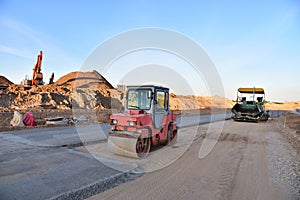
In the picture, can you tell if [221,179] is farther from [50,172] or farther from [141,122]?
[50,172]

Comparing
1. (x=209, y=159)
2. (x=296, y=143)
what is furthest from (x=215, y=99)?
(x=209, y=159)

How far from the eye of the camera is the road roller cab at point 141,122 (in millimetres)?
5714

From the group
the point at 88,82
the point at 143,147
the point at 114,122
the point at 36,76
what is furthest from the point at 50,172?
the point at 88,82

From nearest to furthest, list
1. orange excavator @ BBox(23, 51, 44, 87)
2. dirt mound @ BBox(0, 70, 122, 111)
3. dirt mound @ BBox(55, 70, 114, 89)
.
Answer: dirt mound @ BBox(0, 70, 122, 111), orange excavator @ BBox(23, 51, 44, 87), dirt mound @ BBox(55, 70, 114, 89)

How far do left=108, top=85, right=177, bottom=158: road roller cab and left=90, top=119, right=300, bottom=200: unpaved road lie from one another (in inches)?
40.7

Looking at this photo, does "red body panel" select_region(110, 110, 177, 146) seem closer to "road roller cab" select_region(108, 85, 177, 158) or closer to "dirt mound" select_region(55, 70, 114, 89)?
"road roller cab" select_region(108, 85, 177, 158)

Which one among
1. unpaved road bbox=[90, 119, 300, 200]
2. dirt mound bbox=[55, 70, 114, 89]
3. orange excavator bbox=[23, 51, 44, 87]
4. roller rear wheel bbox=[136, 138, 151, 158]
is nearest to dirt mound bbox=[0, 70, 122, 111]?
dirt mound bbox=[55, 70, 114, 89]

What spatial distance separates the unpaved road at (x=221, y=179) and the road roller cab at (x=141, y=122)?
3.39 ft

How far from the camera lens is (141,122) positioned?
5.71 m

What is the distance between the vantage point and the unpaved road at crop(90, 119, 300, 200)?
147 inches

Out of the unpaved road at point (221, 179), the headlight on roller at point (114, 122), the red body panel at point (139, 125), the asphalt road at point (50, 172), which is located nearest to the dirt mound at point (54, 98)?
the asphalt road at point (50, 172)

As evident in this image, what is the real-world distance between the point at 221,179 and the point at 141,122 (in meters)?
2.39

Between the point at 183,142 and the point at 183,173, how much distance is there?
11.3ft

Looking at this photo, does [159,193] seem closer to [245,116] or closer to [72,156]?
[72,156]
